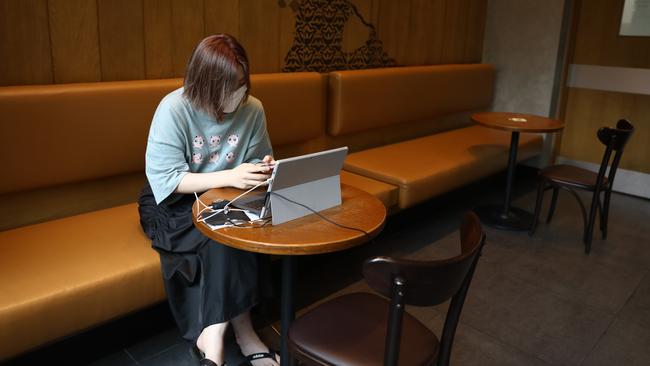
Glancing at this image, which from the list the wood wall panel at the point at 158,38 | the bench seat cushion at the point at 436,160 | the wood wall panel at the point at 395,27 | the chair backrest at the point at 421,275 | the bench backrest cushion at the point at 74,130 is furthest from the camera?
the wood wall panel at the point at 395,27

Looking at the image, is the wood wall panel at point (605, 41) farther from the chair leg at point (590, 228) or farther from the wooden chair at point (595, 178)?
the chair leg at point (590, 228)

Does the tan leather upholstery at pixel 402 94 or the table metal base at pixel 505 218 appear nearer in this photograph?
the tan leather upholstery at pixel 402 94

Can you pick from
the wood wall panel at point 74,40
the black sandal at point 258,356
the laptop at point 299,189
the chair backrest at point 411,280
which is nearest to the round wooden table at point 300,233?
the laptop at point 299,189

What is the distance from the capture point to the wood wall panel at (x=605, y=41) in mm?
4500

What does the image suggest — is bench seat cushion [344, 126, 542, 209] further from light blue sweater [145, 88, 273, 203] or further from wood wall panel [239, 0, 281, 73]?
light blue sweater [145, 88, 273, 203]

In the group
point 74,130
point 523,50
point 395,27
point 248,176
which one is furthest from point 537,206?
point 74,130

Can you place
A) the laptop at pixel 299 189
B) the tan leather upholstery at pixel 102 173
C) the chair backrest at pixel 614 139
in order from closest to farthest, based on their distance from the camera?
the laptop at pixel 299 189
the tan leather upholstery at pixel 102 173
the chair backrest at pixel 614 139

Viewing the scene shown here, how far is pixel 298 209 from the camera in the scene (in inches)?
69.9

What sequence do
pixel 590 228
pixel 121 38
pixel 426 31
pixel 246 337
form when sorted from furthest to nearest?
pixel 426 31, pixel 590 228, pixel 121 38, pixel 246 337

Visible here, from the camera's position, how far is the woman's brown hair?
1872 millimetres

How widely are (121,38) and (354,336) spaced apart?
A: 5.85 ft

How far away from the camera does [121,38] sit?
98.6 inches

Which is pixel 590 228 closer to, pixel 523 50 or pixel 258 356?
pixel 523 50

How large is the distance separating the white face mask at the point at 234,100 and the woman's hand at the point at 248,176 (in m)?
0.25
